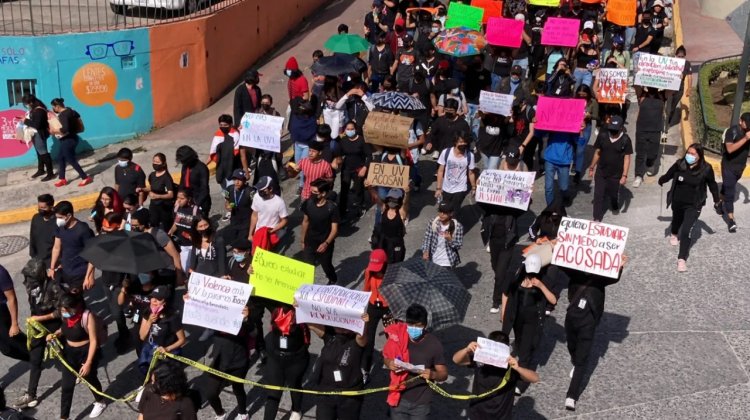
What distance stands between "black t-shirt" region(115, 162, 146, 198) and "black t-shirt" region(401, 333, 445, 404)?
19.6 feet

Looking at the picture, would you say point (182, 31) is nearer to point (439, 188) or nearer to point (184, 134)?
point (184, 134)

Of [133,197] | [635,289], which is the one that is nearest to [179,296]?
[133,197]

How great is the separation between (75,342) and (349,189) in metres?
6.33

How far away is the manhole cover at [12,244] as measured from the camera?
15.2 m

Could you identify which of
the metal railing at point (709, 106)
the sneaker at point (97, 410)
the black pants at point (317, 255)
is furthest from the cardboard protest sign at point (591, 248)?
the metal railing at point (709, 106)

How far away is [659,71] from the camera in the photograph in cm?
1580

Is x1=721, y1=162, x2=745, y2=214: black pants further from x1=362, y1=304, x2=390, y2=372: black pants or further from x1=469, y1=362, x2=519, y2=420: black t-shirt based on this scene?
x1=469, y1=362, x2=519, y2=420: black t-shirt

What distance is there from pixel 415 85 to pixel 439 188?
3330mm

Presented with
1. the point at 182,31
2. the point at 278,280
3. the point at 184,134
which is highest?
the point at 278,280

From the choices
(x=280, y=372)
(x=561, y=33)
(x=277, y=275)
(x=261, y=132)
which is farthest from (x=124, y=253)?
(x=561, y=33)

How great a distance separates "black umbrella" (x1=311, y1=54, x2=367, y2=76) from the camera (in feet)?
55.1

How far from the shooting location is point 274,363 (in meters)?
9.88

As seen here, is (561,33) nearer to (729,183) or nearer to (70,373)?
(729,183)

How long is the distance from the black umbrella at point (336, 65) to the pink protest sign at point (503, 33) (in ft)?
9.95
